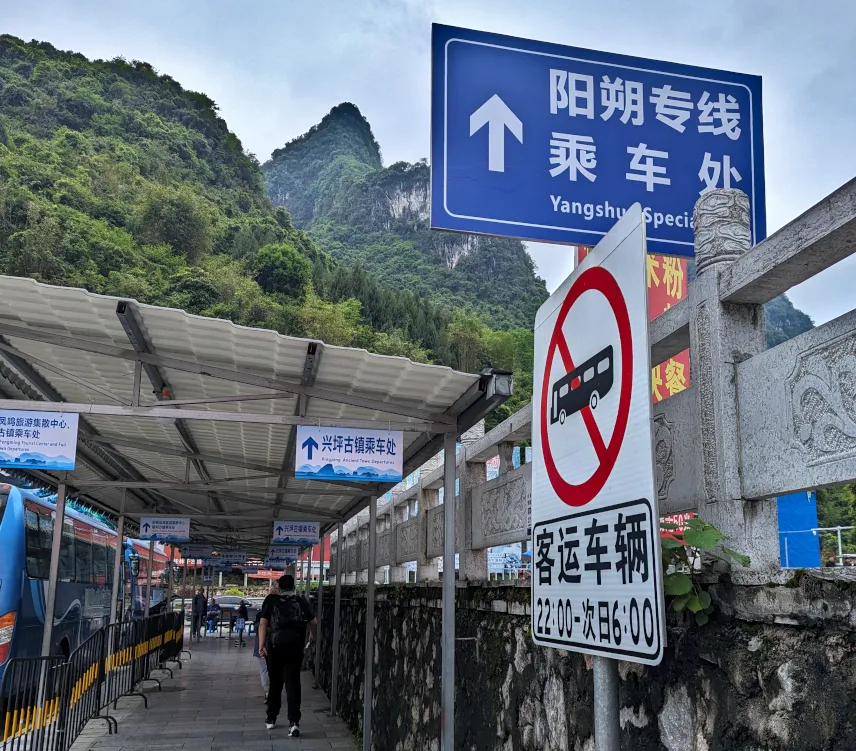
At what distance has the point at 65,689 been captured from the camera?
7012mm

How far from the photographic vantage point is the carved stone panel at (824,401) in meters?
2.01

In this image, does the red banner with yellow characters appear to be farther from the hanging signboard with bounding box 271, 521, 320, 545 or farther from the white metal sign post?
the hanging signboard with bounding box 271, 521, 320, 545

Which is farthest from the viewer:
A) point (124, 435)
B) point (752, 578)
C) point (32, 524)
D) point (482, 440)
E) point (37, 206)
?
point (37, 206)

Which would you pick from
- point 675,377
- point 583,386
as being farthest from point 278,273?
point 583,386

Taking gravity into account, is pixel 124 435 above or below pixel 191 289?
below

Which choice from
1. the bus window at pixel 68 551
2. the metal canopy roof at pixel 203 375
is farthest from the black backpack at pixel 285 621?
the bus window at pixel 68 551

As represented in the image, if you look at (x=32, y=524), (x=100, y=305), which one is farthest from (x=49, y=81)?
(x=100, y=305)

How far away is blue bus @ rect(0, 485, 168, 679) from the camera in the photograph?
10.3 meters

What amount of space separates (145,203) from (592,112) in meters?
70.4

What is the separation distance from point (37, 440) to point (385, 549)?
555 cm

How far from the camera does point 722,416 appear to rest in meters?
2.51

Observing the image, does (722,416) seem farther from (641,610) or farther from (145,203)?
(145,203)

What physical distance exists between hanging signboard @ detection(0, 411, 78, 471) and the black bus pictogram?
17.3ft

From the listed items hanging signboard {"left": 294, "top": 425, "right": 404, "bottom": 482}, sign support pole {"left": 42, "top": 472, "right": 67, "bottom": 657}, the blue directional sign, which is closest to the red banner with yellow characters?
hanging signboard {"left": 294, "top": 425, "right": 404, "bottom": 482}
